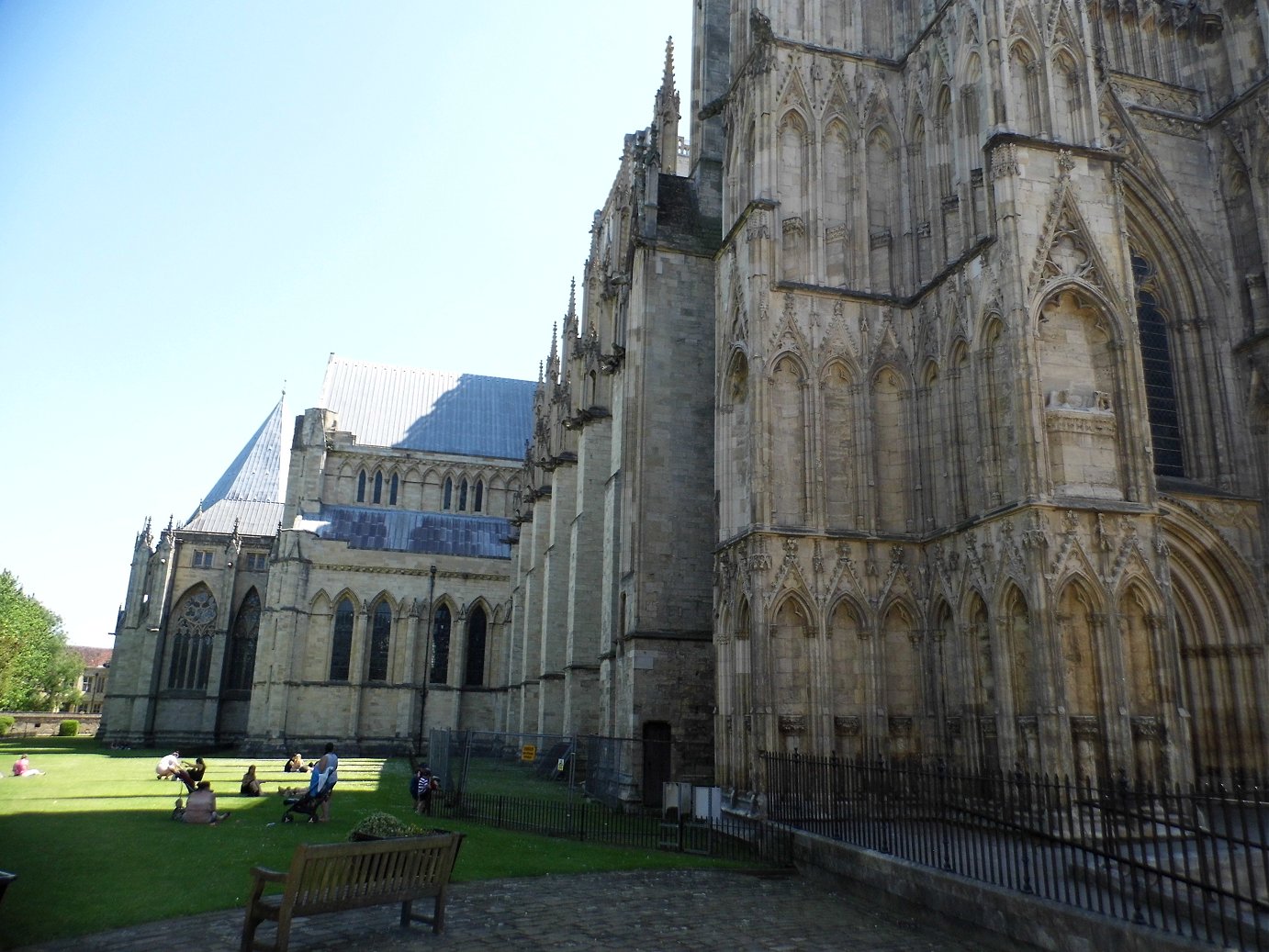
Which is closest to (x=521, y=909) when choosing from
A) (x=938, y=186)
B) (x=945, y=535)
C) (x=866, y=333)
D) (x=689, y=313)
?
(x=945, y=535)

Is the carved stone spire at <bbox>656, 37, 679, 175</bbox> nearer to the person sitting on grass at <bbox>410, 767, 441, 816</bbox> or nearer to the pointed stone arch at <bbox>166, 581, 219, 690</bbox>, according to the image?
the person sitting on grass at <bbox>410, 767, 441, 816</bbox>

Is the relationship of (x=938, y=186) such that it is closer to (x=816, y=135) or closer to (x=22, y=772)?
(x=816, y=135)

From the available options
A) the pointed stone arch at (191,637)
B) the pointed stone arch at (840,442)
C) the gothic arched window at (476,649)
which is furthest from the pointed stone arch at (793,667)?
the pointed stone arch at (191,637)

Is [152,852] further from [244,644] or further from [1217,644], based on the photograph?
[244,644]

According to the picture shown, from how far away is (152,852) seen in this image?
40.8 ft

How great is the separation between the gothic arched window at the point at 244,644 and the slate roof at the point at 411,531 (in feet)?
20.7

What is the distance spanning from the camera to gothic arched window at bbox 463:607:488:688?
45.3m

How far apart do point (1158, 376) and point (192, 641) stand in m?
45.2

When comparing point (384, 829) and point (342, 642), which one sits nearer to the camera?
point (384, 829)

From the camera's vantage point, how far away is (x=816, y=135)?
18.9 metres

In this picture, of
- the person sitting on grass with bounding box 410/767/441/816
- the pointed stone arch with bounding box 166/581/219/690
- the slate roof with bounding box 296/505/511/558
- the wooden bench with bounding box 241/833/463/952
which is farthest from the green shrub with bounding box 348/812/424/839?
the pointed stone arch with bounding box 166/581/219/690

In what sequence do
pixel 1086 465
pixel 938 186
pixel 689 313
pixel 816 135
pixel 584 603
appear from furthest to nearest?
pixel 584 603, pixel 689 313, pixel 816 135, pixel 938 186, pixel 1086 465

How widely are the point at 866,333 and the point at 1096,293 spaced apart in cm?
414

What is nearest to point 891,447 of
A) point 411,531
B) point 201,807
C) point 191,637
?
point 201,807
